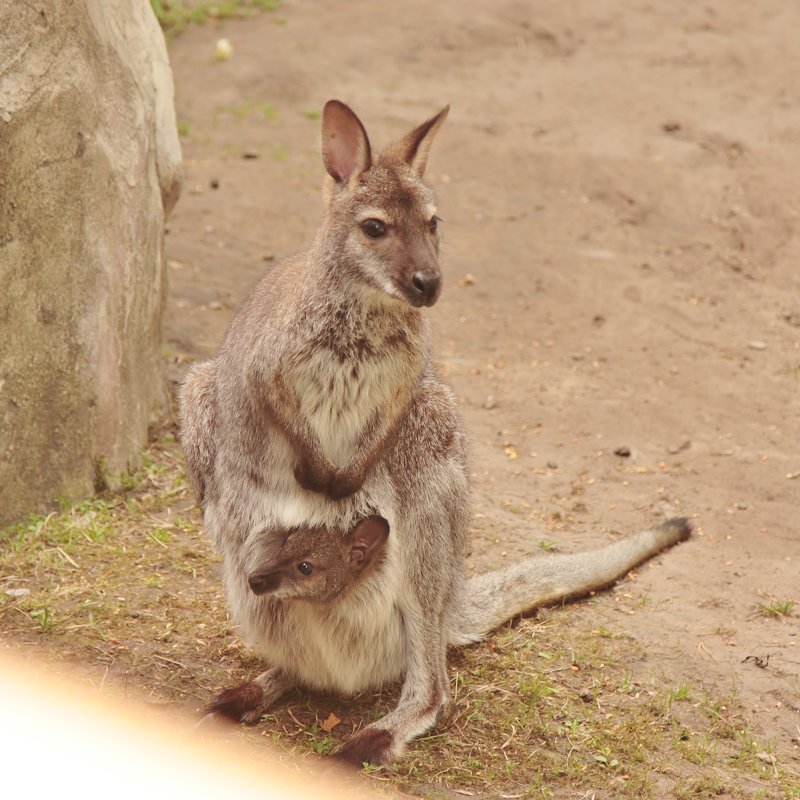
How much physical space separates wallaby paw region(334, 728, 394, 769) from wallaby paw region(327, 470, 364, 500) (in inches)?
33.4

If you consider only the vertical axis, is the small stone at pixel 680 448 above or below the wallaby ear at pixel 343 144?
below

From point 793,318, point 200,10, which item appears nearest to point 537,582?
point 793,318

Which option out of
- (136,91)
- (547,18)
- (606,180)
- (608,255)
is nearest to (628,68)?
(547,18)

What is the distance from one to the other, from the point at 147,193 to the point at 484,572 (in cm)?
246

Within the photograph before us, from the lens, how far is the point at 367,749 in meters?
4.33

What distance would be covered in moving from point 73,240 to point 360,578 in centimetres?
219

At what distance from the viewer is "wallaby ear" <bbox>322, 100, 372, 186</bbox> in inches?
177

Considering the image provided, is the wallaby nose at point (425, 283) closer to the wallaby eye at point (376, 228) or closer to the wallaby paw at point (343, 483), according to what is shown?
the wallaby eye at point (376, 228)

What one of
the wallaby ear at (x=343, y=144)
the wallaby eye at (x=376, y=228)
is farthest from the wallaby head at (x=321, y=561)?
the wallaby ear at (x=343, y=144)

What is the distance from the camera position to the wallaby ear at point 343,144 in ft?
14.7

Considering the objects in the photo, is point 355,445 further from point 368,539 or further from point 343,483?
point 368,539

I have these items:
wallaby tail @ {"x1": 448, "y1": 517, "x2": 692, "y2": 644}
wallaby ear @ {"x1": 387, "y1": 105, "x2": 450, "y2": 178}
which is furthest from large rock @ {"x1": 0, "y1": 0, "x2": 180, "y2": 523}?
wallaby tail @ {"x1": 448, "y1": 517, "x2": 692, "y2": 644}

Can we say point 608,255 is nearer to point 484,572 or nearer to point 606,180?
point 606,180

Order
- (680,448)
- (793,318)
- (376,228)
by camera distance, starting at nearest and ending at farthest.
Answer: (376,228) < (680,448) < (793,318)
